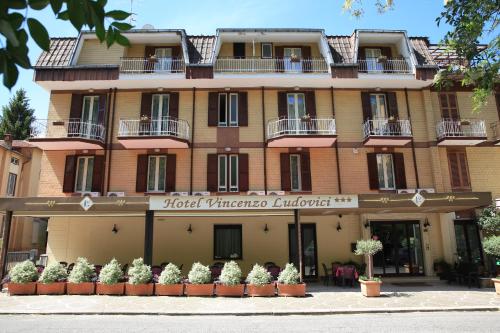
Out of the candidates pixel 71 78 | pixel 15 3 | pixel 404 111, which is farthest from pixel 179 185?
pixel 15 3

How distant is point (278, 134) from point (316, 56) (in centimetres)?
496

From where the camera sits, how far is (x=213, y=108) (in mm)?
17984

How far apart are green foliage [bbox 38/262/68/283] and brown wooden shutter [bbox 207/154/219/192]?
6806mm

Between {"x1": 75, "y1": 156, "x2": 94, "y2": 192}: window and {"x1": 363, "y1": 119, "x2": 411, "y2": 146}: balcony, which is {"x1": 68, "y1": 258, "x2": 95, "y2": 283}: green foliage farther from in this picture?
{"x1": 363, "y1": 119, "x2": 411, "y2": 146}: balcony

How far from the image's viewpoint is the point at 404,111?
1836 centimetres

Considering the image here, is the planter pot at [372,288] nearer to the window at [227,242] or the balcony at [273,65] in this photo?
the window at [227,242]

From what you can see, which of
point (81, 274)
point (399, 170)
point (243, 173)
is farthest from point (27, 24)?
point (399, 170)

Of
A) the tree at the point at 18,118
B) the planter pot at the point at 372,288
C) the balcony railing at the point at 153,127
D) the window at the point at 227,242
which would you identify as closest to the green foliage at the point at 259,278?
the planter pot at the point at 372,288

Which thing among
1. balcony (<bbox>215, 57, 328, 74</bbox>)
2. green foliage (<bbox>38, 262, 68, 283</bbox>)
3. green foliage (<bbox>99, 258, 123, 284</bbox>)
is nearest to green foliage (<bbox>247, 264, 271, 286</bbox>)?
green foliage (<bbox>99, 258, 123, 284</bbox>)

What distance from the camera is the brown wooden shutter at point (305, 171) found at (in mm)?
17250

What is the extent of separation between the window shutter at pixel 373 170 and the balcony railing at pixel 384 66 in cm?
429

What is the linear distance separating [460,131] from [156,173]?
14.8 metres

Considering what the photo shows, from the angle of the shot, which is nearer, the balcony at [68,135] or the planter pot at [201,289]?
the planter pot at [201,289]

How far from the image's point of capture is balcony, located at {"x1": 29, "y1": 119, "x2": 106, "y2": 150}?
16.3 m
